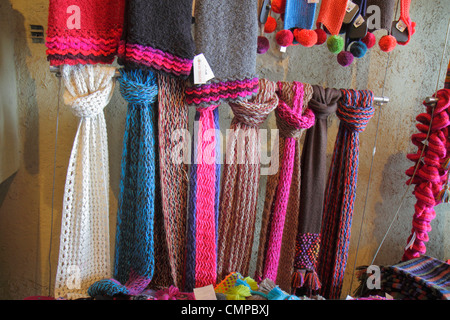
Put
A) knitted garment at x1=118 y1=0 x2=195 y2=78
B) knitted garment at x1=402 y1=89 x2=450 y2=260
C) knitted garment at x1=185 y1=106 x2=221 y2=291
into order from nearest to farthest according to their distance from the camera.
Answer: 1. knitted garment at x1=118 y1=0 x2=195 y2=78
2. knitted garment at x1=185 y1=106 x2=221 y2=291
3. knitted garment at x1=402 y1=89 x2=450 y2=260

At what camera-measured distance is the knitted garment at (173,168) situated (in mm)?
891

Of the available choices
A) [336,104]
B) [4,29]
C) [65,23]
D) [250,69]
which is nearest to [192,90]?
[250,69]

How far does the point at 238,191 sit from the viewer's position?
3.24 feet

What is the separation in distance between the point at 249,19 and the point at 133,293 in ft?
2.44

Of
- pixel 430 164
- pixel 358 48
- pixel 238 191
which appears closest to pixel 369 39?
pixel 358 48

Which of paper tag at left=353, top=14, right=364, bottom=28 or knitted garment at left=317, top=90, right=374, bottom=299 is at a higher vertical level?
paper tag at left=353, top=14, right=364, bottom=28

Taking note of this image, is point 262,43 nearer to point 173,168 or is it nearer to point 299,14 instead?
point 299,14

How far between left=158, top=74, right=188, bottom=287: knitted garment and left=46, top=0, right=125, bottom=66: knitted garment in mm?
152

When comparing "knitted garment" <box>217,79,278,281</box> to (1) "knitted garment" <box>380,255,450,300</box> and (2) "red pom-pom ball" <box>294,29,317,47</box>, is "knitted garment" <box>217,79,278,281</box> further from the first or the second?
(1) "knitted garment" <box>380,255,450,300</box>

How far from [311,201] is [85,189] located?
638 millimetres

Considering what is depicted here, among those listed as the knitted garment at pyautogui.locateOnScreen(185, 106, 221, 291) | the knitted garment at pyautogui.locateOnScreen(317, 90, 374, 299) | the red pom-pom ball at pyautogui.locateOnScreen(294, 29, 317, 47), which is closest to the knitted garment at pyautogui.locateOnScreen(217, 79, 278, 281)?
the knitted garment at pyautogui.locateOnScreen(185, 106, 221, 291)

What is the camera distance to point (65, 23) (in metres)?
0.80

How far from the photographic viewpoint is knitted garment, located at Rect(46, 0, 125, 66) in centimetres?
80
